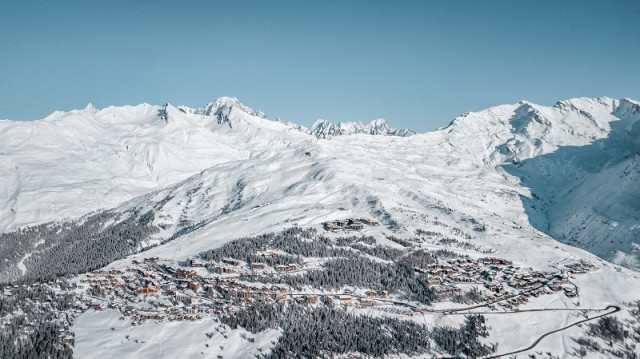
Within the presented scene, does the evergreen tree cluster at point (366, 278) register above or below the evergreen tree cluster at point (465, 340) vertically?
above

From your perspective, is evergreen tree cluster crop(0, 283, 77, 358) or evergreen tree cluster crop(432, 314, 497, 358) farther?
evergreen tree cluster crop(432, 314, 497, 358)

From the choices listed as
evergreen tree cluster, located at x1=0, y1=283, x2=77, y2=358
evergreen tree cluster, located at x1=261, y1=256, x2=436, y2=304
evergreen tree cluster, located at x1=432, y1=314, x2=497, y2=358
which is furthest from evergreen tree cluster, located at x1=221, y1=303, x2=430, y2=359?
evergreen tree cluster, located at x1=0, y1=283, x2=77, y2=358

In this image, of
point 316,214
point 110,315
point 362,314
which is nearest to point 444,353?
point 362,314

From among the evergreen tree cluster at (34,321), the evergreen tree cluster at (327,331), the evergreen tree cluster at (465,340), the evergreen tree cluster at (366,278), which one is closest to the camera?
the evergreen tree cluster at (34,321)

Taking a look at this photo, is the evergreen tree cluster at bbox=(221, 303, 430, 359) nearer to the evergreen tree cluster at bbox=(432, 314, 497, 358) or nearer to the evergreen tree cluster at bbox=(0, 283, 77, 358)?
the evergreen tree cluster at bbox=(432, 314, 497, 358)

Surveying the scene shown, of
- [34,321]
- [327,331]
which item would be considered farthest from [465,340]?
[34,321]

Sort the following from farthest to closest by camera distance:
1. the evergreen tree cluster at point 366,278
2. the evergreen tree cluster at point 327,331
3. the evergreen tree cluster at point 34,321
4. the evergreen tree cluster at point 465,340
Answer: the evergreen tree cluster at point 366,278
the evergreen tree cluster at point 465,340
the evergreen tree cluster at point 327,331
the evergreen tree cluster at point 34,321

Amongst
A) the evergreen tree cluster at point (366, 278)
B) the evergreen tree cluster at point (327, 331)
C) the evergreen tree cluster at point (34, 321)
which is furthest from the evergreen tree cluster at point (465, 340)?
the evergreen tree cluster at point (34, 321)

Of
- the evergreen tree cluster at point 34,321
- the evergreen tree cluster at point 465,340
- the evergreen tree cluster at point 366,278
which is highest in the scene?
the evergreen tree cluster at point 366,278

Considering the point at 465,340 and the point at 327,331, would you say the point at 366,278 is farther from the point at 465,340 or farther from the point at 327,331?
the point at 465,340

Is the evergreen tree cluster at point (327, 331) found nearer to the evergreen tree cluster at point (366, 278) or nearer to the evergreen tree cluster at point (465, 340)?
the evergreen tree cluster at point (465, 340)

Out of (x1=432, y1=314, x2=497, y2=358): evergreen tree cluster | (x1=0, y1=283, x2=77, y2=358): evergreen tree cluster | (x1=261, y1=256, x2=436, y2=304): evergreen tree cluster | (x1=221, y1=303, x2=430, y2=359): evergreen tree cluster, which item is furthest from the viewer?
(x1=261, y1=256, x2=436, y2=304): evergreen tree cluster
